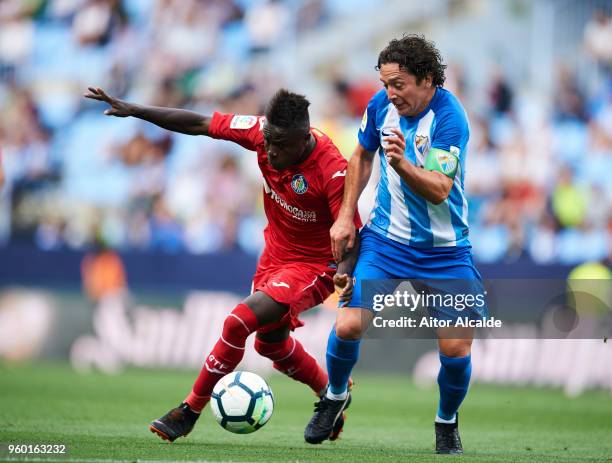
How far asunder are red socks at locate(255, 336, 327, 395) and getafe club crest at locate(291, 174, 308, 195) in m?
1.08

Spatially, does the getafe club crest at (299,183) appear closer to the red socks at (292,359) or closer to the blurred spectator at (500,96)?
the red socks at (292,359)

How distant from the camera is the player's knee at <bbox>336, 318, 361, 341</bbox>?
5762 millimetres

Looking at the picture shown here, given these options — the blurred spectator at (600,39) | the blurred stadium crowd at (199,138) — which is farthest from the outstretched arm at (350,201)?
the blurred spectator at (600,39)

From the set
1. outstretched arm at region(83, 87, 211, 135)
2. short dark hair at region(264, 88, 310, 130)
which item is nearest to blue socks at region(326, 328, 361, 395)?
short dark hair at region(264, 88, 310, 130)

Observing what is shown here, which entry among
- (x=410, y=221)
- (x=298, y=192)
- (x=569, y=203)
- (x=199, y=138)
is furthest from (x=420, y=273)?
(x=199, y=138)

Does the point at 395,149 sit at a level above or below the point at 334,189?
above

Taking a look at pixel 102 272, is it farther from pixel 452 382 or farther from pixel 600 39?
pixel 452 382

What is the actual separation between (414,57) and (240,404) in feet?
7.25

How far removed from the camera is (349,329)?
5773mm

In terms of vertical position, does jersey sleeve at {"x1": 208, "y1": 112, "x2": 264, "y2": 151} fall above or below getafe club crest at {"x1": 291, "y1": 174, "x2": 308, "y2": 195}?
above

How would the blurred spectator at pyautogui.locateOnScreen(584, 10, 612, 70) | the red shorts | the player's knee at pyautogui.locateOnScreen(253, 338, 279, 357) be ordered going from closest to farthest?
1. the red shorts
2. the player's knee at pyautogui.locateOnScreen(253, 338, 279, 357)
3. the blurred spectator at pyautogui.locateOnScreen(584, 10, 612, 70)

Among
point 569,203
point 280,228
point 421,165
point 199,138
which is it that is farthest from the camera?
point 199,138

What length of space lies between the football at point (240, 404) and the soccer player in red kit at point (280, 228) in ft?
0.45

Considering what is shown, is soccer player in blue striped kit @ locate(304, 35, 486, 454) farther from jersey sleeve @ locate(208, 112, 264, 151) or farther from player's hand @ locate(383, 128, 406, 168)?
jersey sleeve @ locate(208, 112, 264, 151)
